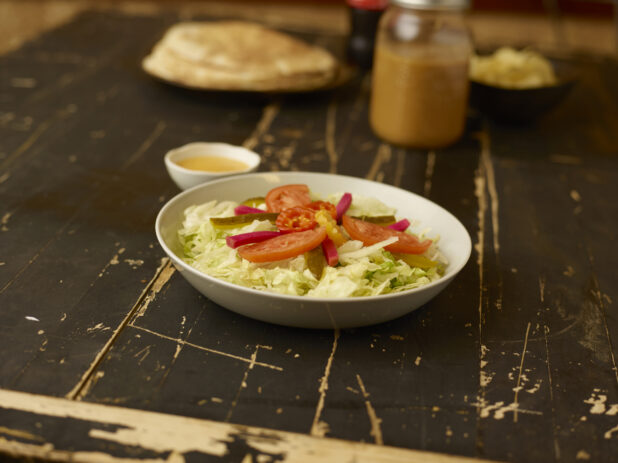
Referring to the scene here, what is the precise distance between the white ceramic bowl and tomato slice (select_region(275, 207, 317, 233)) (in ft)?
0.60

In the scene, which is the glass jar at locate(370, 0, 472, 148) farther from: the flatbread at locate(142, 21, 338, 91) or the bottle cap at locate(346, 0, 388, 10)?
the bottle cap at locate(346, 0, 388, 10)

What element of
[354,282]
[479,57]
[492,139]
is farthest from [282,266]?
[479,57]

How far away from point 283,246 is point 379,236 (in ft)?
0.65

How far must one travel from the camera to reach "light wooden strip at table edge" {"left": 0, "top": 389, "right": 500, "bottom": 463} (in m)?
0.98

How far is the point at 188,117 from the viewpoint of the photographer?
93.0 inches

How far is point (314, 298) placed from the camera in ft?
3.62

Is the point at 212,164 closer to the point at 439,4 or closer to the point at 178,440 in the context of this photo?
the point at 439,4

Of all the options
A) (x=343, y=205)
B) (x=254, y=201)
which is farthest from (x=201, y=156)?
(x=343, y=205)

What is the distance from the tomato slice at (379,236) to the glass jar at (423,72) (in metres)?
0.88

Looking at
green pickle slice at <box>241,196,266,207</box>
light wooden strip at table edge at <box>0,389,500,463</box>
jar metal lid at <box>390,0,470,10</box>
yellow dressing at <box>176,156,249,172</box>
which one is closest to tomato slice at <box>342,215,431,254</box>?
green pickle slice at <box>241,196,266,207</box>

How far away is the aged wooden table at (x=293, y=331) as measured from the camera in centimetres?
102

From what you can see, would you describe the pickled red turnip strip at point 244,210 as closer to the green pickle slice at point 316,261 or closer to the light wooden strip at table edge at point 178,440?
the green pickle slice at point 316,261

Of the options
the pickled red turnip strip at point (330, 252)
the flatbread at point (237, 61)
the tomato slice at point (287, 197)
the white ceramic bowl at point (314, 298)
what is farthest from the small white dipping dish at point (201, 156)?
the flatbread at point (237, 61)

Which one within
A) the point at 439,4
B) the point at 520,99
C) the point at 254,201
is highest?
the point at 439,4
